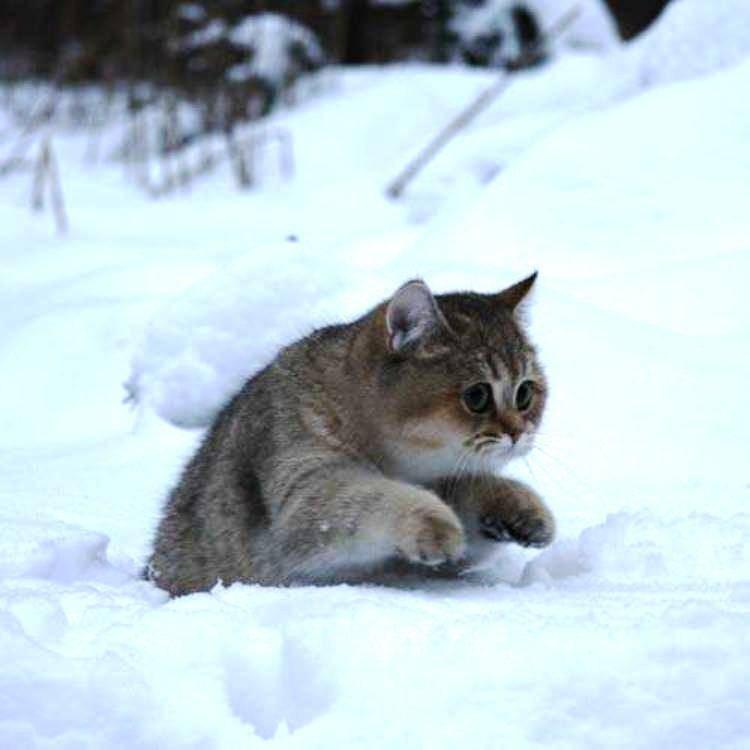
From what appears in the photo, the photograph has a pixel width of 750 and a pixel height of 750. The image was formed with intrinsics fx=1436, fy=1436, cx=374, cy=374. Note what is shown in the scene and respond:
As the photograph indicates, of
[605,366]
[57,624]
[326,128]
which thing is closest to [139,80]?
[326,128]

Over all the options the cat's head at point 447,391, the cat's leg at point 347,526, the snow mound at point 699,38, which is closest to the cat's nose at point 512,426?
the cat's head at point 447,391

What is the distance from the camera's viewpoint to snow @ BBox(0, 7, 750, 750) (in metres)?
2.33

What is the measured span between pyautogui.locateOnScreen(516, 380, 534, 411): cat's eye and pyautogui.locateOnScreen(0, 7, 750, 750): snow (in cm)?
35

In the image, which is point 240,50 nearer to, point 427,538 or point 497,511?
point 497,511

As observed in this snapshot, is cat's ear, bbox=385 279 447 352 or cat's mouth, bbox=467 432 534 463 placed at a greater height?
cat's ear, bbox=385 279 447 352

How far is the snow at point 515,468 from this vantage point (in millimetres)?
2328

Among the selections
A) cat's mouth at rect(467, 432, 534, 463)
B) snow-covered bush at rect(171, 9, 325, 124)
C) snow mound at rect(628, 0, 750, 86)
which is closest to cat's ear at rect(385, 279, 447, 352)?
cat's mouth at rect(467, 432, 534, 463)

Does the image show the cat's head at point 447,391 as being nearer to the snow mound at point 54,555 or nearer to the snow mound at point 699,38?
the snow mound at point 54,555

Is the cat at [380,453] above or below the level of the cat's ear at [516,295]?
below

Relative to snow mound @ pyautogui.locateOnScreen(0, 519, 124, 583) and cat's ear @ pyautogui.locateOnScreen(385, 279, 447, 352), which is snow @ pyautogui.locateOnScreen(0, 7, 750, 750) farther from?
cat's ear @ pyautogui.locateOnScreen(385, 279, 447, 352)

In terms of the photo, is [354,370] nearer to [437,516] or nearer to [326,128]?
[437,516]

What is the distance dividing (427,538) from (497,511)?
0.46m

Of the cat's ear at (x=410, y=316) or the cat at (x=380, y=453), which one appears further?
the cat's ear at (x=410, y=316)

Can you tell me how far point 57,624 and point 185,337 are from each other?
2824 millimetres
